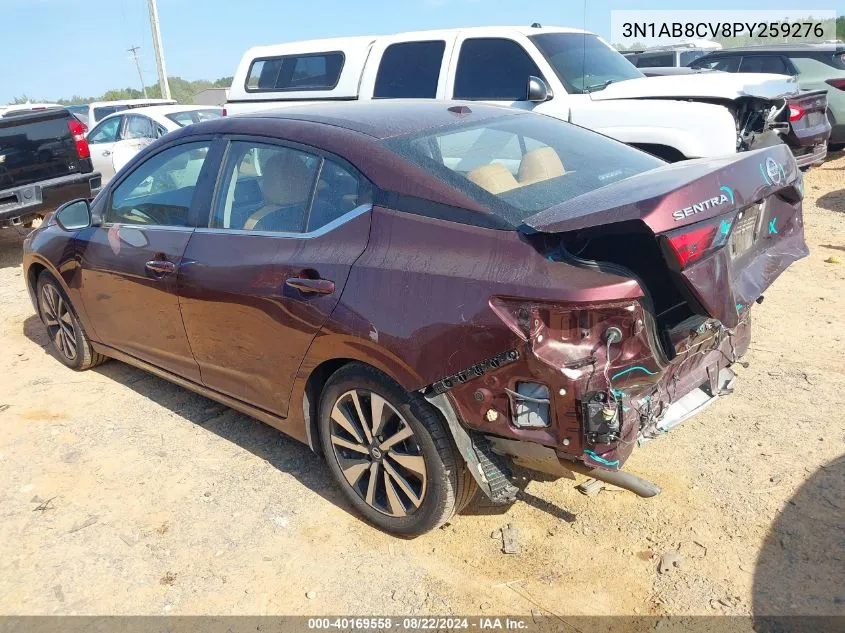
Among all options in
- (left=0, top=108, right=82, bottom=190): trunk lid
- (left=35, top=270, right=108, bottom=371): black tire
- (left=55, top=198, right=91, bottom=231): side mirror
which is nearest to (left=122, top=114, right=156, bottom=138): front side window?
(left=0, top=108, right=82, bottom=190): trunk lid

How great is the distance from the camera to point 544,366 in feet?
7.89

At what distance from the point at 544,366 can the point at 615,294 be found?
333mm

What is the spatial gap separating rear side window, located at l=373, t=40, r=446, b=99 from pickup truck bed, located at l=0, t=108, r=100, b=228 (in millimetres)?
3739

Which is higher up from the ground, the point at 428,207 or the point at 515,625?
the point at 428,207

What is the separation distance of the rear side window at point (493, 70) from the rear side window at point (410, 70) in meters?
0.28

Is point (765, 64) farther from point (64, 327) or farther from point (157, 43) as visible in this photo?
point (157, 43)

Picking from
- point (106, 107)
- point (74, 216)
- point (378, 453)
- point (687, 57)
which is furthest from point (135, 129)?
point (687, 57)

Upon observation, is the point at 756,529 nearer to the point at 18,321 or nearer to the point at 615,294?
the point at 615,294

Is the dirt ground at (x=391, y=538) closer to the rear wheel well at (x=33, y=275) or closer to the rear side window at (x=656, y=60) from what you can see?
the rear wheel well at (x=33, y=275)

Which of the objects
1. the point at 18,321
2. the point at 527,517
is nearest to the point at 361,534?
the point at 527,517

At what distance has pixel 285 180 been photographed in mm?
3326

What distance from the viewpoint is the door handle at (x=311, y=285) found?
9.71ft

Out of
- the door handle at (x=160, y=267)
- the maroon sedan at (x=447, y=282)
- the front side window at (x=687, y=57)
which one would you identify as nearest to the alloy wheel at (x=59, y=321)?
the maroon sedan at (x=447, y=282)

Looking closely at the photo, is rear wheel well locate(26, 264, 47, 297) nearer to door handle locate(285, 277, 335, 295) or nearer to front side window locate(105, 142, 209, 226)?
front side window locate(105, 142, 209, 226)
